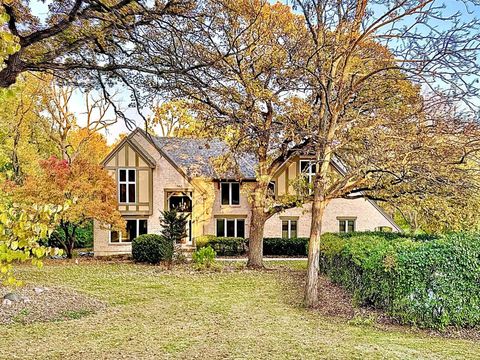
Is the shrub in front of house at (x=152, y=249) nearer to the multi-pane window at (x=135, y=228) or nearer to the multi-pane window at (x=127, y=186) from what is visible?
the multi-pane window at (x=135, y=228)

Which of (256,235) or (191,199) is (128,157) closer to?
(191,199)

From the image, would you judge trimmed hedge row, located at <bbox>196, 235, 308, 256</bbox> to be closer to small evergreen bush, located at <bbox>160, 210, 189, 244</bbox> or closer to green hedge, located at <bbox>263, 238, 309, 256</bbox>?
green hedge, located at <bbox>263, 238, 309, 256</bbox>

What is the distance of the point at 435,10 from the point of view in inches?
365

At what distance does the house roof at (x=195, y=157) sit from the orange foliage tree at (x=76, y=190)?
Result: 15.5 feet

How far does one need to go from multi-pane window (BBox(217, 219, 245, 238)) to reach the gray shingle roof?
8.59 feet

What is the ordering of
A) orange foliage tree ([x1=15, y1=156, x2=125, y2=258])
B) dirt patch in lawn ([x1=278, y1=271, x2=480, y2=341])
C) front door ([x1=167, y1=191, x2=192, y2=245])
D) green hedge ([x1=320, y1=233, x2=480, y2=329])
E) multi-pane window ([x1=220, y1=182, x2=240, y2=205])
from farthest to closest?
1. multi-pane window ([x1=220, y1=182, x2=240, y2=205])
2. front door ([x1=167, y1=191, x2=192, y2=245])
3. orange foliage tree ([x1=15, y1=156, x2=125, y2=258])
4. green hedge ([x1=320, y1=233, x2=480, y2=329])
5. dirt patch in lawn ([x1=278, y1=271, x2=480, y2=341])

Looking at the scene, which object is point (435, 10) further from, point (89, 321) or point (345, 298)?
point (89, 321)

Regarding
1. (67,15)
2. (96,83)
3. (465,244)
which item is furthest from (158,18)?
(465,244)

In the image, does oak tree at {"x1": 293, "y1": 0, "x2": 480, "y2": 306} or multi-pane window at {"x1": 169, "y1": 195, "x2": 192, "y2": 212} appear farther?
multi-pane window at {"x1": 169, "y1": 195, "x2": 192, "y2": 212}

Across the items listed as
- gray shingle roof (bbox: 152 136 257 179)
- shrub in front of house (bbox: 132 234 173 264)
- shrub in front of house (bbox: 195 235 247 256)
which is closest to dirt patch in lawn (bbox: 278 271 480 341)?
shrub in front of house (bbox: 132 234 173 264)

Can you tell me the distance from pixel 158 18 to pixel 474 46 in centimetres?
636

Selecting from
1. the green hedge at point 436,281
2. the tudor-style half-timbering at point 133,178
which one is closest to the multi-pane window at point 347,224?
the tudor-style half-timbering at point 133,178

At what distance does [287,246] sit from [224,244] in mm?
3453

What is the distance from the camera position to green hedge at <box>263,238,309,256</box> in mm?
23938
